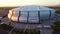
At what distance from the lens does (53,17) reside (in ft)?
25.6

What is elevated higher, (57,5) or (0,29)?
(57,5)

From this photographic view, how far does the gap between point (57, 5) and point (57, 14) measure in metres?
0.65

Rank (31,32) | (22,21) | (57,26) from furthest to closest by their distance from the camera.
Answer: (22,21), (57,26), (31,32)

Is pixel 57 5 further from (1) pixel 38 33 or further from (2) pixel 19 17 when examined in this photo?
(1) pixel 38 33

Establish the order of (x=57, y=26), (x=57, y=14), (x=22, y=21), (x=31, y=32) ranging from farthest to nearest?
(x=57, y=14) → (x=22, y=21) → (x=57, y=26) → (x=31, y=32)

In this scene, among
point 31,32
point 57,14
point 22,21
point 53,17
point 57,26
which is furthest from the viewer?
point 57,14

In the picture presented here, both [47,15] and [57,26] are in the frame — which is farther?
[47,15]

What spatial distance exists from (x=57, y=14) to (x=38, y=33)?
358 cm

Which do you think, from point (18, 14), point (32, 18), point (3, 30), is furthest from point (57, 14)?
point (3, 30)

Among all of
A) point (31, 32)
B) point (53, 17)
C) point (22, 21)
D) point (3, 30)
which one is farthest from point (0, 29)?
point (53, 17)

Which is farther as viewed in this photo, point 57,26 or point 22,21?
point 22,21

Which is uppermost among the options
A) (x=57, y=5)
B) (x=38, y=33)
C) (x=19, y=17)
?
→ (x=57, y=5)

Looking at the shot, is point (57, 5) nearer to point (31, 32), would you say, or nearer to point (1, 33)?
point (31, 32)

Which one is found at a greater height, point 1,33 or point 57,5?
point 57,5
